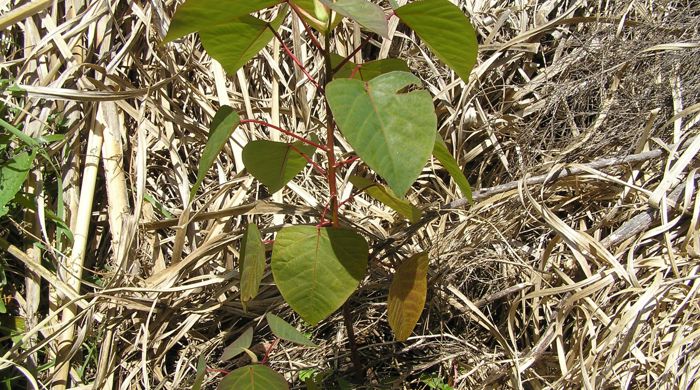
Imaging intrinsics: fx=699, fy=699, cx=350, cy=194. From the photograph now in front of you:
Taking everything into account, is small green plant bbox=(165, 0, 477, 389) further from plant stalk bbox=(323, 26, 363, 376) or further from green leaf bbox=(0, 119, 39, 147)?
green leaf bbox=(0, 119, 39, 147)

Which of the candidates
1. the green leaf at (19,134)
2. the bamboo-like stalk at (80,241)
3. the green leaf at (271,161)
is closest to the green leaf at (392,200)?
the green leaf at (271,161)

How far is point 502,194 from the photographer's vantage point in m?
1.42

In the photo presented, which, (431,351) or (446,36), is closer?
(446,36)

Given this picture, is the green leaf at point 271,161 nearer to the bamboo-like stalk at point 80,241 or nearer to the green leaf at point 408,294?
the green leaf at point 408,294

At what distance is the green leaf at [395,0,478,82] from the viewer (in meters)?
0.88

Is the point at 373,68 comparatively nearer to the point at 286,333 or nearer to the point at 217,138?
the point at 217,138

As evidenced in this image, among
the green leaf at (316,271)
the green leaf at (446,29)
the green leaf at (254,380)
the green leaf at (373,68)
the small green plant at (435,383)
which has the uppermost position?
the green leaf at (446,29)

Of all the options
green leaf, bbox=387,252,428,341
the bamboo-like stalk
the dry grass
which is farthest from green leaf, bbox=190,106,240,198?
the bamboo-like stalk

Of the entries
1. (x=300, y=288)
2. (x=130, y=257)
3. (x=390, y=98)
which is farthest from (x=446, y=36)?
(x=130, y=257)

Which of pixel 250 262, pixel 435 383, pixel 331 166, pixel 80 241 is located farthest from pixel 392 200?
pixel 80 241

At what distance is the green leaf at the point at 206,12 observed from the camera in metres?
0.83

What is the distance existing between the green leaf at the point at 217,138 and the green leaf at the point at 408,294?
34 centimetres

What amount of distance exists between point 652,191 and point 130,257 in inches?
42.4

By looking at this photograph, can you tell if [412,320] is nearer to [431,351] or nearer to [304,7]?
[431,351]
